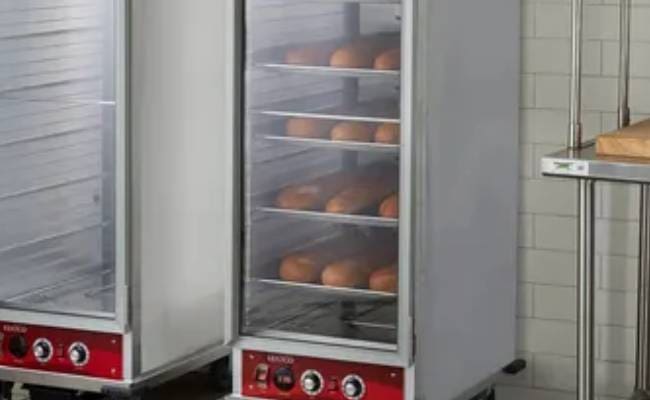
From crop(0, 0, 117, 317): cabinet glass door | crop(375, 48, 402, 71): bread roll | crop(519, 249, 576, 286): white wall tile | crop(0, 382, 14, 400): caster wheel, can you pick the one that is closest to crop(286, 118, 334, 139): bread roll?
crop(375, 48, 402, 71): bread roll

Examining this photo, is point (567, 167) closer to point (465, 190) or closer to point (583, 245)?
point (583, 245)

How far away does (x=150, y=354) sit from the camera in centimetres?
479

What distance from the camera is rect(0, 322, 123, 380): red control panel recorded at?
476 centimetres

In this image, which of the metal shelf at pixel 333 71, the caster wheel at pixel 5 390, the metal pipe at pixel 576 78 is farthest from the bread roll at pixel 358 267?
the caster wheel at pixel 5 390

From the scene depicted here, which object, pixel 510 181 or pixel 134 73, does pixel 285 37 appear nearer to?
pixel 134 73

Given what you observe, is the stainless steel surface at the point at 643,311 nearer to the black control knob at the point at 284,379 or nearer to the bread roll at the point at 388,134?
the bread roll at the point at 388,134

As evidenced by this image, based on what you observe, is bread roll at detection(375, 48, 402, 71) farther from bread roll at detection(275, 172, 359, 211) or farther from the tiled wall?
the tiled wall

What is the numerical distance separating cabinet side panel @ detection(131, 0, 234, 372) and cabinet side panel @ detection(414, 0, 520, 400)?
23.8 inches

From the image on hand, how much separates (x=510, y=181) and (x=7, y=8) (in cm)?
167

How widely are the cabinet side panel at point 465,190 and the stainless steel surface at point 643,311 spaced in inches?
16.5

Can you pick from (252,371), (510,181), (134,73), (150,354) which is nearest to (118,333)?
(150,354)

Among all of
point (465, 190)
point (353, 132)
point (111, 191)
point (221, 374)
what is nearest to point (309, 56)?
point (353, 132)

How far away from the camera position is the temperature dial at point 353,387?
14.7 ft

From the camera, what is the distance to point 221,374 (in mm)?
5289
